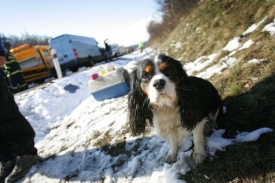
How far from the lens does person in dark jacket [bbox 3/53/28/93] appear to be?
9.00 metres

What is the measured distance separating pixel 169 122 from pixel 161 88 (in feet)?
1.74

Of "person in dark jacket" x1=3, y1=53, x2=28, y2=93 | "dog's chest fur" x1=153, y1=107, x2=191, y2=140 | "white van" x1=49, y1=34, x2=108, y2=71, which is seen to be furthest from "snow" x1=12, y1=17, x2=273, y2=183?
"white van" x1=49, y1=34, x2=108, y2=71

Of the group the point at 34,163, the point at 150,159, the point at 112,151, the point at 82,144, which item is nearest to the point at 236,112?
the point at 150,159

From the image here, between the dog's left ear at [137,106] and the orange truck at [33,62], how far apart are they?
10.9 meters

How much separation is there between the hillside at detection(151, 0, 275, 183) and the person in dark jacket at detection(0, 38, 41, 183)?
2.24 meters

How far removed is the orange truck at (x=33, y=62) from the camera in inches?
479

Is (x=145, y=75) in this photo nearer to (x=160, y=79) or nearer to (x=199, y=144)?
(x=160, y=79)

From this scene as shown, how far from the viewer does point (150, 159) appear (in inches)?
106

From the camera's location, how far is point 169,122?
2.50 metres

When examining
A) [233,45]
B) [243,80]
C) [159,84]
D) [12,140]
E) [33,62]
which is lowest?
[243,80]

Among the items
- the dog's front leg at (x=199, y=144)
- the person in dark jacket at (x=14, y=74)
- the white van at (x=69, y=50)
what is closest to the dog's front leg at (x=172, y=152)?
the dog's front leg at (x=199, y=144)

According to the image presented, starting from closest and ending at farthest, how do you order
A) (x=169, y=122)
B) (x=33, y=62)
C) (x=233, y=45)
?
1. (x=169, y=122)
2. (x=233, y=45)
3. (x=33, y=62)

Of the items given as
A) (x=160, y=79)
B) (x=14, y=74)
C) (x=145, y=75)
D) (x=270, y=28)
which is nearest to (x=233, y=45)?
(x=270, y=28)

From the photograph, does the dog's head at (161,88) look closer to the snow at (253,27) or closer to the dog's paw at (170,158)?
the dog's paw at (170,158)
